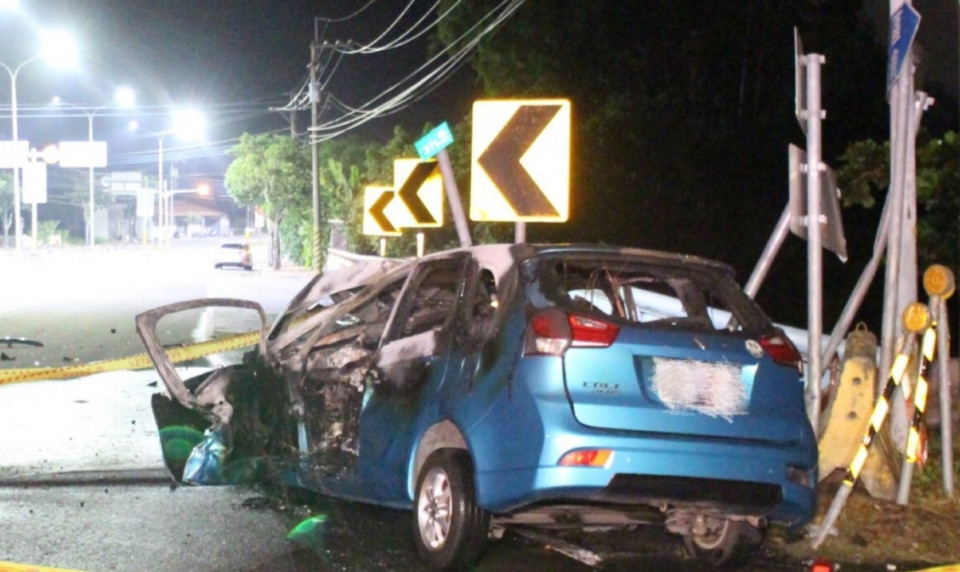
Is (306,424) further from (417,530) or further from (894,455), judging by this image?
(894,455)

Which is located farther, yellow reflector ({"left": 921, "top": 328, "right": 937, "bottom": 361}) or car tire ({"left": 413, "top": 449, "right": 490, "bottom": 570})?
yellow reflector ({"left": 921, "top": 328, "right": 937, "bottom": 361})

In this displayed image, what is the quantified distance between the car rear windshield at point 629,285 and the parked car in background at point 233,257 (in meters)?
48.4

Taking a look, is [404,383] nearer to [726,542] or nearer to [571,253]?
[571,253]

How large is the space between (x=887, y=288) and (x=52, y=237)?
98205mm

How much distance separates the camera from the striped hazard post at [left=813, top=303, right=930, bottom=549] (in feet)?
21.8

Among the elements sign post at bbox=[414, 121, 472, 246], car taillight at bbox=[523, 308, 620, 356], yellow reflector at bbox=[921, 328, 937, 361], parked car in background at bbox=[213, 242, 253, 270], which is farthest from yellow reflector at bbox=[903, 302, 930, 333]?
parked car in background at bbox=[213, 242, 253, 270]

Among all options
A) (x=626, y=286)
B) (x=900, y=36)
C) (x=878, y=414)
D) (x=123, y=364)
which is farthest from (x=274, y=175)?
(x=878, y=414)

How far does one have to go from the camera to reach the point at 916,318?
6953mm

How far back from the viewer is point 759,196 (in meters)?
25.0

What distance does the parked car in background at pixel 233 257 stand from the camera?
2111 inches

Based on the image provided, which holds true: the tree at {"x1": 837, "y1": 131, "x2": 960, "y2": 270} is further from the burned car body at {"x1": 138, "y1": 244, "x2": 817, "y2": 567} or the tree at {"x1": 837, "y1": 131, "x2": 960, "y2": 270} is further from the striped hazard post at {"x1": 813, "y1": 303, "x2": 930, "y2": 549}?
the burned car body at {"x1": 138, "y1": 244, "x2": 817, "y2": 567}

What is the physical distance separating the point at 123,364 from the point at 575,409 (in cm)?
933

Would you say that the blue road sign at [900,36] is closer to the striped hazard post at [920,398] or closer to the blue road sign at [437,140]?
the striped hazard post at [920,398]

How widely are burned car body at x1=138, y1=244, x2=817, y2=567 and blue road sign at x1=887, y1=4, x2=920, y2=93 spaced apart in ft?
6.87
